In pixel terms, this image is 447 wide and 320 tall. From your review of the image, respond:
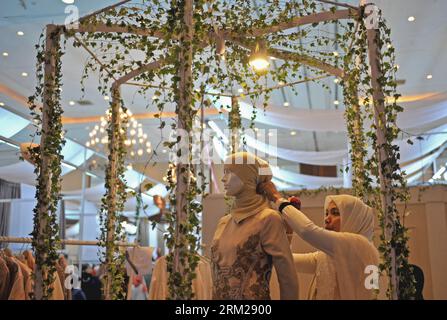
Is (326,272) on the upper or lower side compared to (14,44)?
lower

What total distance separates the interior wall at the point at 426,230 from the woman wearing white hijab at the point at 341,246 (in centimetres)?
290

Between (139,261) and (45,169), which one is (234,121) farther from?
(45,169)

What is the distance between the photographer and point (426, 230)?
5703 mm

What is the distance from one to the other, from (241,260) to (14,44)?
21.1ft

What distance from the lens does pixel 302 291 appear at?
4723 millimetres

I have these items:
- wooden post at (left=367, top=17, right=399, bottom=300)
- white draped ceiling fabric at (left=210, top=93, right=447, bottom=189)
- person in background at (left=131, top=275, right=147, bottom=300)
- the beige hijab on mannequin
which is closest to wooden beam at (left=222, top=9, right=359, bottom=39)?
wooden post at (left=367, top=17, right=399, bottom=300)

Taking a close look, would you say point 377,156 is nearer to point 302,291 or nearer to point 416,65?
point 302,291

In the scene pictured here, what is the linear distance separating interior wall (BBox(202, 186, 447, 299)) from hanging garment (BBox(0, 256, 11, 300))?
8.20 ft

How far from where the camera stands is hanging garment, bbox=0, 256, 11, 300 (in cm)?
379

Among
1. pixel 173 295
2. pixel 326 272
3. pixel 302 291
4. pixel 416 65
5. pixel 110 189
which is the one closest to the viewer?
pixel 173 295

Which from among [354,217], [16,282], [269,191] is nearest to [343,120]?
[354,217]
